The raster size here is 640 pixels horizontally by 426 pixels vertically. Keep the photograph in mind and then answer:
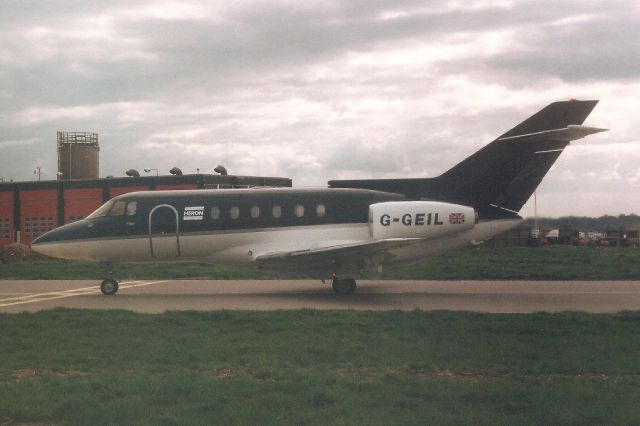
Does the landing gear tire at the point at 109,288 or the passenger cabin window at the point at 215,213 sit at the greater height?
the passenger cabin window at the point at 215,213

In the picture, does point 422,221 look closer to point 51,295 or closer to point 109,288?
point 109,288

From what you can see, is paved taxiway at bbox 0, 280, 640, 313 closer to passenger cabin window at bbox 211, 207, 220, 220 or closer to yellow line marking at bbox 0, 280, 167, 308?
yellow line marking at bbox 0, 280, 167, 308

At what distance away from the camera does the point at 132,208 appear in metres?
21.9

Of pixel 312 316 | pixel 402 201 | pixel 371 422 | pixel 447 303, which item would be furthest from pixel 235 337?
pixel 402 201

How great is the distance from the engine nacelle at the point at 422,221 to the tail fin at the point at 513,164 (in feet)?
2.45

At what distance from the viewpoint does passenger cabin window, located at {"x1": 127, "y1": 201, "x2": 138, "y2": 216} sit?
21812 millimetres

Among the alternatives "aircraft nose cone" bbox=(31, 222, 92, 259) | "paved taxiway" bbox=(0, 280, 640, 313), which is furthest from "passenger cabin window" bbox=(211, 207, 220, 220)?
"aircraft nose cone" bbox=(31, 222, 92, 259)

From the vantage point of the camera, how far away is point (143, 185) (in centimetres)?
4728

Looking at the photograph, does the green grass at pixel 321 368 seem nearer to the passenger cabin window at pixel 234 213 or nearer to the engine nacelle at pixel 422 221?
the engine nacelle at pixel 422 221

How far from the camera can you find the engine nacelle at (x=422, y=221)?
814 inches

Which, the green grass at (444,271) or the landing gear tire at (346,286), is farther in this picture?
the green grass at (444,271)

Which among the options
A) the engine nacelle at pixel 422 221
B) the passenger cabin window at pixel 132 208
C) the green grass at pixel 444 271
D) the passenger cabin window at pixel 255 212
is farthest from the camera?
the green grass at pixel 444 271

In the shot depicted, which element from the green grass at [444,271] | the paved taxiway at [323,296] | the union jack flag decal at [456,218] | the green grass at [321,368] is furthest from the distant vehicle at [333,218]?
the green grass at [321,368]

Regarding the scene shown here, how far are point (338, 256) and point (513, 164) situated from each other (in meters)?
5.94
